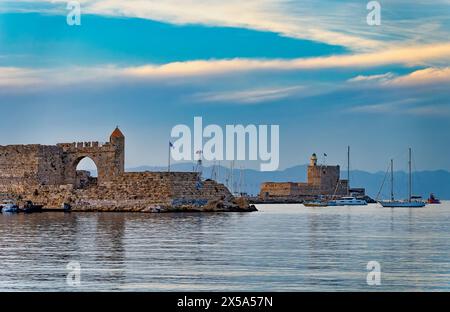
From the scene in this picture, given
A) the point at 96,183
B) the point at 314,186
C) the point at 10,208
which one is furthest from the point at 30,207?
the point at 314,186

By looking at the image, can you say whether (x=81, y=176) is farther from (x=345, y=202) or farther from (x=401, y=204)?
(x=345, y=202)

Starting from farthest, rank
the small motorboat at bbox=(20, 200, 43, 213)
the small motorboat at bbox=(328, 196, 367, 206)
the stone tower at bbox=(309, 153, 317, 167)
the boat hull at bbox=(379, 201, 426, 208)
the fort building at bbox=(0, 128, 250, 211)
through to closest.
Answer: the stone tower at bbox=(309, 153, 317, 167)
the small motorboat at bbox=(328, 196, 367, 206)
the boat hull at bbox=(379, 201, 426, 208)
the small motorboat at bbox=(20, 200, 43, 213)
the fort building at bbox=(0, 128, 250, 211)

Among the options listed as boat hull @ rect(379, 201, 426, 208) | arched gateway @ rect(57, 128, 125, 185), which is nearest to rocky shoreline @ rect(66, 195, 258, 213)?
arched gateway @ rect(57, 128, 125, 185)

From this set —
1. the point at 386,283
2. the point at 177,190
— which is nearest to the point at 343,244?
the point at 386,283

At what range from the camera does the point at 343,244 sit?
979 inches

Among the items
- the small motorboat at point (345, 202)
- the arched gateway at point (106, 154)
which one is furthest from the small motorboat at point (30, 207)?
the small motorboat at point (345, 202)

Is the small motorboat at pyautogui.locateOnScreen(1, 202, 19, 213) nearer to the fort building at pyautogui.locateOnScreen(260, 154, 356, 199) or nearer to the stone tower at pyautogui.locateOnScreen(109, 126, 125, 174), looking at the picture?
the stone tower at pyautogui.locateOnScreen(109, 126, 125, 174)

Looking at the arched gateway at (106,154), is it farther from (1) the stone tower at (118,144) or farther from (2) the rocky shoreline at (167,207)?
(2) the rocky shoreline at (167,207)

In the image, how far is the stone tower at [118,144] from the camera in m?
46.2

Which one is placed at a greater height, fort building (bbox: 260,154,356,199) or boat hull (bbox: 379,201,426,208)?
fort building (bbox: 260,154,356,199)

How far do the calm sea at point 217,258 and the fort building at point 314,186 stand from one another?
5677 centimetres

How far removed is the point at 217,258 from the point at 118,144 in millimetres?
26919

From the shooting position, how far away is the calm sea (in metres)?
15.8
